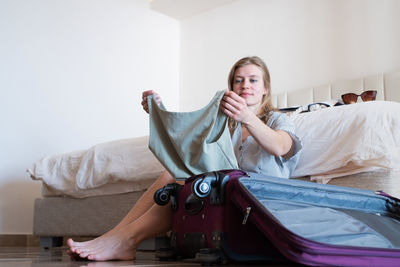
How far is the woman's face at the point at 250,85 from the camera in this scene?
1.77 m

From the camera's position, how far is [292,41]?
3.79 metres

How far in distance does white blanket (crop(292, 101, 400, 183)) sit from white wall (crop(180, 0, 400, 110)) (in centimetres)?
178

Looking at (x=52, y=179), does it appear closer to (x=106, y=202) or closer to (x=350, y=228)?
(x=106, y=202)

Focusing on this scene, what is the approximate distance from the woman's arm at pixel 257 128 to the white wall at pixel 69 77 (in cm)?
→ 233

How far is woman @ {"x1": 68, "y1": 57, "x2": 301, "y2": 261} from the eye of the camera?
139 centimetres

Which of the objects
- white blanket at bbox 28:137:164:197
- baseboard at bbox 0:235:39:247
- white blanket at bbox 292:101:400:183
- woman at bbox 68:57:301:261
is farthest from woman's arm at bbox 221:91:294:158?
baseboard at bbox 0:235:39:247

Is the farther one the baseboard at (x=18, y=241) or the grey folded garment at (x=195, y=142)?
the baseboard at (x=18, y=241)

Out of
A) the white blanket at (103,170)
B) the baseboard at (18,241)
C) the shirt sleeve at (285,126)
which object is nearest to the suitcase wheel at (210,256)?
the shirt sleeve at (285,126)

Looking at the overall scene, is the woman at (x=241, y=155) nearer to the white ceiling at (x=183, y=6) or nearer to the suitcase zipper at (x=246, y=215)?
the suitcase zipper at (x=246, y=215)

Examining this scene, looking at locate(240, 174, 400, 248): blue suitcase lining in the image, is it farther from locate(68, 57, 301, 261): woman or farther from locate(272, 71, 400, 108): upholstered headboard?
locate(272, 71, 400, 108): upholstered headboard

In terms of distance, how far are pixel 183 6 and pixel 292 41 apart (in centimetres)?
122

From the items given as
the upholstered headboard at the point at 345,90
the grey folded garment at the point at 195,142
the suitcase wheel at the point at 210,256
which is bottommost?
the suitcase wheel at the point at 210,256

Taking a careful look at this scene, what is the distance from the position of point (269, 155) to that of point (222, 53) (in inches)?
114

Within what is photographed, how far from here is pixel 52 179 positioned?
103 inches
